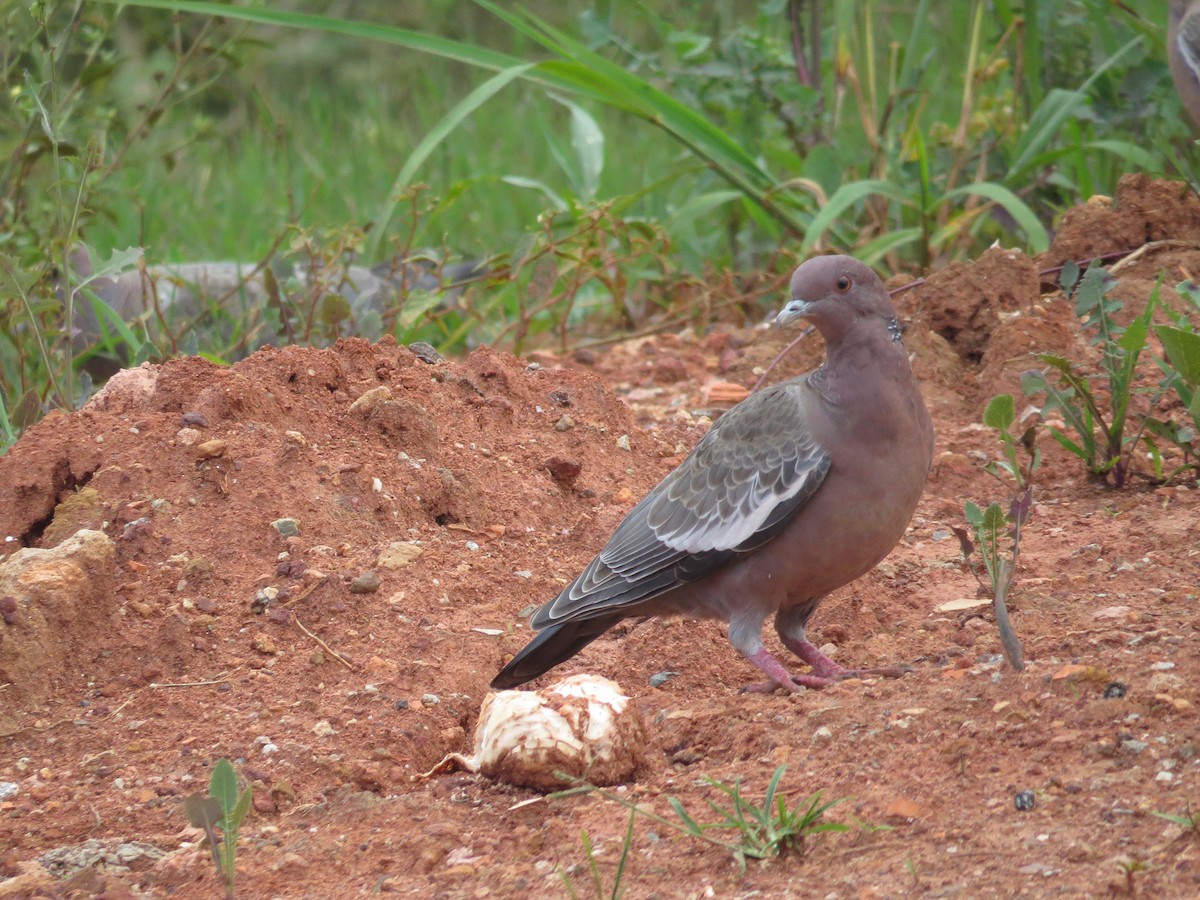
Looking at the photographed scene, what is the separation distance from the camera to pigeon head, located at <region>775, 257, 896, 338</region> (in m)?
3.35

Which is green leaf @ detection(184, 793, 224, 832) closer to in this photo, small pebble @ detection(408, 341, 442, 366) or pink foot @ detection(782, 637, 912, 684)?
pink foot @ detection(782, 637, 912, 684)

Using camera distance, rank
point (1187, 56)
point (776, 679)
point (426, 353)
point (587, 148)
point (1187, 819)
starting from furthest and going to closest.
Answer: point (587, 148)
point (1187, 56)
point (426, 353)
point (776, 679)
point (1187, 819)

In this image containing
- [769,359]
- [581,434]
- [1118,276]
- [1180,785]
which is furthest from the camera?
[769,359]

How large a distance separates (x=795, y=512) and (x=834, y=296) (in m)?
0.49

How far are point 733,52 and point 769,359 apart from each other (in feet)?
5.48

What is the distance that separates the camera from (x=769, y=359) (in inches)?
200

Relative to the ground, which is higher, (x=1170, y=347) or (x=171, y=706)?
(x=1170, y=347)

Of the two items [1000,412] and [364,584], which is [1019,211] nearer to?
[1000,412]

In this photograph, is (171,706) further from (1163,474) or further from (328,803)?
(1163,474)

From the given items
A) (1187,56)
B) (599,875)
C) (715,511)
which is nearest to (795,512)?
(715,511)

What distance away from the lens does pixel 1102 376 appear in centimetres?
420

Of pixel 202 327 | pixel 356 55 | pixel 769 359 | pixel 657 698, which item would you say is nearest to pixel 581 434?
pixel 769 359

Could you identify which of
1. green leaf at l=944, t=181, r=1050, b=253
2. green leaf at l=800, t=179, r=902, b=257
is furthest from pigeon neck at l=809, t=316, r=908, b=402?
green leaf at l=944, t=181, r=1050, b=253

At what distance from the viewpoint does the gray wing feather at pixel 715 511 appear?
3.33 metres
